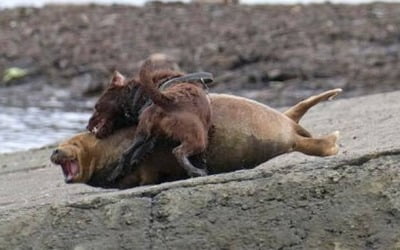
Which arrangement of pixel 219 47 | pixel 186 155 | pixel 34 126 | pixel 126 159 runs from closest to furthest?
pixel 186 155 < pixel 126 159 < pixel 34 126 < pixel 219 47

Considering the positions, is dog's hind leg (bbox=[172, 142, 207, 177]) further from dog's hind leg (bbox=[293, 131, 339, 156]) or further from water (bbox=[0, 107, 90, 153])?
water (bbox=[0, 107, 90, 153])

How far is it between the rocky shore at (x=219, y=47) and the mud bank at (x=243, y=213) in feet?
21.5

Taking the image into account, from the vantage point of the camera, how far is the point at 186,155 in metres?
3.78

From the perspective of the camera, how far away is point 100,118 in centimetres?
404

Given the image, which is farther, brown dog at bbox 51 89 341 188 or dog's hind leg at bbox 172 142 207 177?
brown dog at bbox 51 89 341 188

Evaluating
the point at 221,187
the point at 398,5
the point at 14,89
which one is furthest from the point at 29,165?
the point at 398,5

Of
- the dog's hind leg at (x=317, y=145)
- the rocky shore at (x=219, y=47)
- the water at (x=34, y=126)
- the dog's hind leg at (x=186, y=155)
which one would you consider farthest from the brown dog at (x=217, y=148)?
the rocky shore at (x=219, y=47)

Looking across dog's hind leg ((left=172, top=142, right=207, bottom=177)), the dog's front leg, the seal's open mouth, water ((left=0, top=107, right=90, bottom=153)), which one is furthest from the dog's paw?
water ((left=0, top=107, right=90, bottom=153))

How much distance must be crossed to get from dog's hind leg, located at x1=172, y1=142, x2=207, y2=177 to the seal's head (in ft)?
1.04

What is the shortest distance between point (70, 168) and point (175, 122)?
0.39 m

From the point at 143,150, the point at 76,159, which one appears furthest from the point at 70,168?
the point at 143,150

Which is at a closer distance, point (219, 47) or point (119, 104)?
point (119, 104)

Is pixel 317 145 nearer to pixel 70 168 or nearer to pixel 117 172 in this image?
pixel 117 172

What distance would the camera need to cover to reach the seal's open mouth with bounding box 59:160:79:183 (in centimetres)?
394
